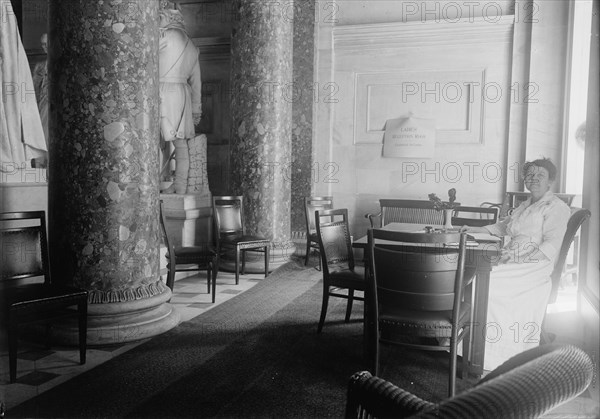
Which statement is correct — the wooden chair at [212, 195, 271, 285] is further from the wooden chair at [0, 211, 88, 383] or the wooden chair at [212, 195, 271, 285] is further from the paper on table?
the paper on table

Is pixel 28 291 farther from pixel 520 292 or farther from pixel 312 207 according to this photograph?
pixel 312 207

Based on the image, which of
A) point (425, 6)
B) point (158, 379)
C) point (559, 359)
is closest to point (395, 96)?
point (425, 6)

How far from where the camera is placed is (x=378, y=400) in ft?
5.05

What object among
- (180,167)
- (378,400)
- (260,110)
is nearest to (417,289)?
(378,400)

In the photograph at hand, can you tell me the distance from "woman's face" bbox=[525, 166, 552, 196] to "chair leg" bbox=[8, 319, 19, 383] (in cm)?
319

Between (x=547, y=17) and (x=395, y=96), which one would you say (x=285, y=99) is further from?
(x=547, y=17)

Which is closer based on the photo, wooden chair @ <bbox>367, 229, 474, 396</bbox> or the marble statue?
wooden chair @ <bbox>367, 229, 474, 396</bbox>

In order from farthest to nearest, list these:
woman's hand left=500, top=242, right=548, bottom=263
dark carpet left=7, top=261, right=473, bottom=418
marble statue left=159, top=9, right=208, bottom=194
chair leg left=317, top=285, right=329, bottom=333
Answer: marble statue left=159, top=9, right=208, bottom=194 → chair leg left=317, top=285, right=329, bottom=333 → woman's hand left=500, top=242, right=548, bottom=263 → dark carpet left=7, top=261, right=473, bottom=418

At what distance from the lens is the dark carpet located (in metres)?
2.69

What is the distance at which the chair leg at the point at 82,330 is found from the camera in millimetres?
3168

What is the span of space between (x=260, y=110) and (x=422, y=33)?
8.54 ft

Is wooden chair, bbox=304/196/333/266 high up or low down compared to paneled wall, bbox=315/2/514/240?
down

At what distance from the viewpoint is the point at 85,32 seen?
11.3ft

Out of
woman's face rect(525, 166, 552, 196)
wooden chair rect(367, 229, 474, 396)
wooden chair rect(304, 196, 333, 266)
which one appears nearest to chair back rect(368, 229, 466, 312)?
wooden chair rect(367, 229, 474, 396)
